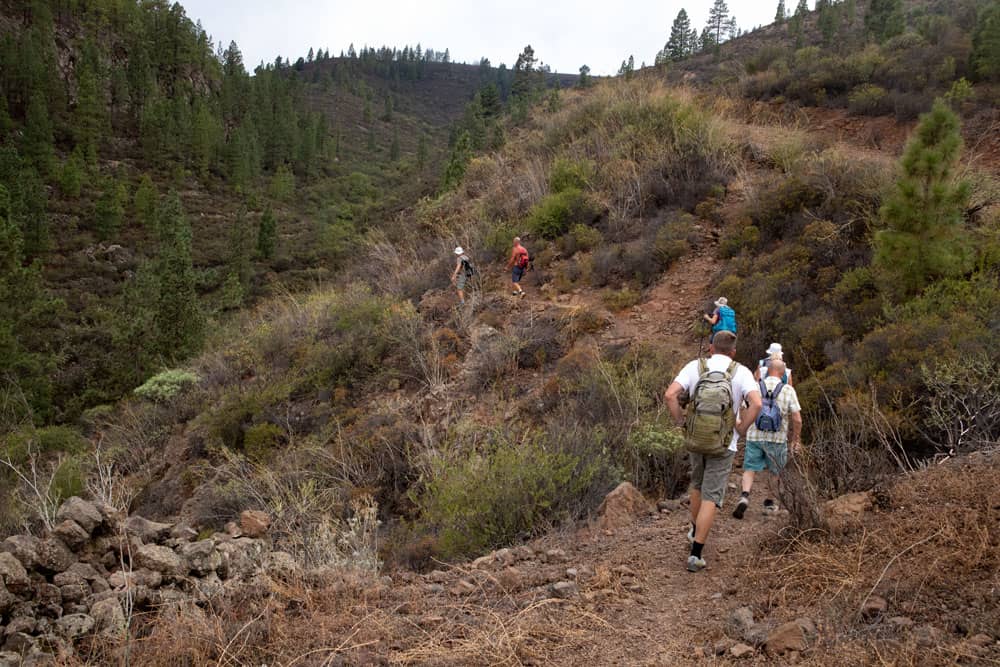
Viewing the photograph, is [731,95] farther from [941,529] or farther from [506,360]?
[941,529]

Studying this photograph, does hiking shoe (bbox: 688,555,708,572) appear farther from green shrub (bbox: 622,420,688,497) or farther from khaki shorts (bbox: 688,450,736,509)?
green shrub (bbox: 622,420,688,497)

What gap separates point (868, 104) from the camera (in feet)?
53.7

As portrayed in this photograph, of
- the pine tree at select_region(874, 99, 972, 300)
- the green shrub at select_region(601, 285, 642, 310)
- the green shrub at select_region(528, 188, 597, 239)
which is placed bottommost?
the green shrub at select_region(601, 285, 642, 310)

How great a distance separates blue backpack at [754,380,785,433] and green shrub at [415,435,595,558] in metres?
1.53

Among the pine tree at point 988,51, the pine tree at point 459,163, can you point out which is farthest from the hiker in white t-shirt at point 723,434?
the pine tree at point 459,163

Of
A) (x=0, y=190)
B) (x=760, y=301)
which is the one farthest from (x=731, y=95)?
(x=0, y=190)

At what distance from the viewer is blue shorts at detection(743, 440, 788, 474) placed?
5.47 m

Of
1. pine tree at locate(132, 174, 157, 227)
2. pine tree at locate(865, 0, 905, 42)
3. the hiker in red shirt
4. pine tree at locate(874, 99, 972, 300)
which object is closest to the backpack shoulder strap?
pine tree at locate(874, 99, 972, 300)

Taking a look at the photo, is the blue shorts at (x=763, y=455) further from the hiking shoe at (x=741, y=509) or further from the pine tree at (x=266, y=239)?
the pine tree at (x=266, y=239)

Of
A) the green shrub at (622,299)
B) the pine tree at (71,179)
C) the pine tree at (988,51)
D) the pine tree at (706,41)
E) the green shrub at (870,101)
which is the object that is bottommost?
the pine tree at (71,179)

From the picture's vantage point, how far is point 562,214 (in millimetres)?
12883

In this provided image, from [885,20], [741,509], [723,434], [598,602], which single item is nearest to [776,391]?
[741,509]

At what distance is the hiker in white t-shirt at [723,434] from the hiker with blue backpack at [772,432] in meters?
1.14

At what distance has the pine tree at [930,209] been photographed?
6.86 metres
